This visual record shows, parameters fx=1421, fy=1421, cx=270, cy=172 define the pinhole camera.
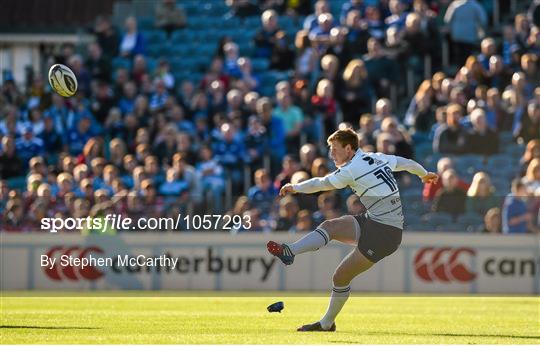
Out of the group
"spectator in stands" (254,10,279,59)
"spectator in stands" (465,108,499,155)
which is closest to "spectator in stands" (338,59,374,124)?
"spectator in stands" (465,108,499,155)

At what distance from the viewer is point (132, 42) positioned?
1161 inches

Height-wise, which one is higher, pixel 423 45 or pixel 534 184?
pixel 423 45

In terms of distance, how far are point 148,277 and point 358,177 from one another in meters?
9.50

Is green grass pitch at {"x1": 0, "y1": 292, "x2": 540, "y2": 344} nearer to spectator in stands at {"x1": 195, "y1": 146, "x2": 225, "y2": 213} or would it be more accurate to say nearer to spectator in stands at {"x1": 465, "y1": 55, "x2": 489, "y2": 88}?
spectator in stands at {"x1": 195, "y1": 146, "x2": 225, "y2": 213}

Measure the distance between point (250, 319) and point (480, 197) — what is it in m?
6.89

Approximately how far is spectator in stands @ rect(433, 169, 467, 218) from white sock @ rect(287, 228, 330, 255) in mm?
8194

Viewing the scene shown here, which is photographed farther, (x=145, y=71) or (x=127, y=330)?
(x=145, y=71)

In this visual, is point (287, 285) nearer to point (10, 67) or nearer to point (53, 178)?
point (53, 178)

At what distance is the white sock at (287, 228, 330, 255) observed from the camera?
14.1 meters

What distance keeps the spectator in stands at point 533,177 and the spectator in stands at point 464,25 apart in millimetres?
4332

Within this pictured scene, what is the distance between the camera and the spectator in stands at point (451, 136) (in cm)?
2408

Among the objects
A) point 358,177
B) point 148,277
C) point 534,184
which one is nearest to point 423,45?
point 534,184

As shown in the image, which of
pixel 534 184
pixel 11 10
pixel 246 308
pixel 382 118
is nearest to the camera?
pixel 246 308

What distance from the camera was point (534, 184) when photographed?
888 inches
